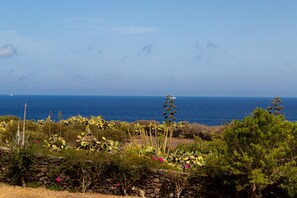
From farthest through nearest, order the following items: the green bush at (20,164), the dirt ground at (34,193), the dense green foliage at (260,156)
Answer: the green bush at (20,164) < the dirt ground at (34,193) < the dense green foliage at (260,156)

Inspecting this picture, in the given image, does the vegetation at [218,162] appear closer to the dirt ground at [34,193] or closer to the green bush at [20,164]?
the green bush at [20,164]

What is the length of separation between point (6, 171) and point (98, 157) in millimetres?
3184

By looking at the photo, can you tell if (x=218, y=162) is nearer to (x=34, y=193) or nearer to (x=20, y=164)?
(x=34, y=193)

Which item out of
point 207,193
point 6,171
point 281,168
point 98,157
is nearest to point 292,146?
point 281,168

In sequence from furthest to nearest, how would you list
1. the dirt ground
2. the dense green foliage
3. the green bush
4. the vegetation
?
the green bush, the dirt ground, the vegetation, the dense green foliage

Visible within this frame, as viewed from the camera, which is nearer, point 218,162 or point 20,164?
point 218,162

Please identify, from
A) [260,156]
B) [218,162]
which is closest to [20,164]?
[218,162]

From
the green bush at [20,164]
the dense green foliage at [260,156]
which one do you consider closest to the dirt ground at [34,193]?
the green bush at [20,164]

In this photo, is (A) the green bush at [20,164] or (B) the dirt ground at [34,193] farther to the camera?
(A) the green bush at [20,164]

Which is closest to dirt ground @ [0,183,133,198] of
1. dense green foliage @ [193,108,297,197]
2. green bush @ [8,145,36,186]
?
green bush @ [8,145,36,186]

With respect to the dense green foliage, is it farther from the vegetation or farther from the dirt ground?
→ the dirt ground

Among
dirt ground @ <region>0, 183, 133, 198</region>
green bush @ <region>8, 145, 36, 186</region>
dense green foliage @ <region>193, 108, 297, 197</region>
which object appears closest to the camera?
dense green foliage @ <region>193, 108, 297, 197</region>

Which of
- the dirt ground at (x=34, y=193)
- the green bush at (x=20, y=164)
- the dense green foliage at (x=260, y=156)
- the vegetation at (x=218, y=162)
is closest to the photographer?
the dense green foliage at (x=260, y=156)

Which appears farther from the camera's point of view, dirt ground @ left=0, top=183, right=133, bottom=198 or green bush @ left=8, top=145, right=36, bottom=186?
green bush @ left=8, top=145, right=36, bottom=186
